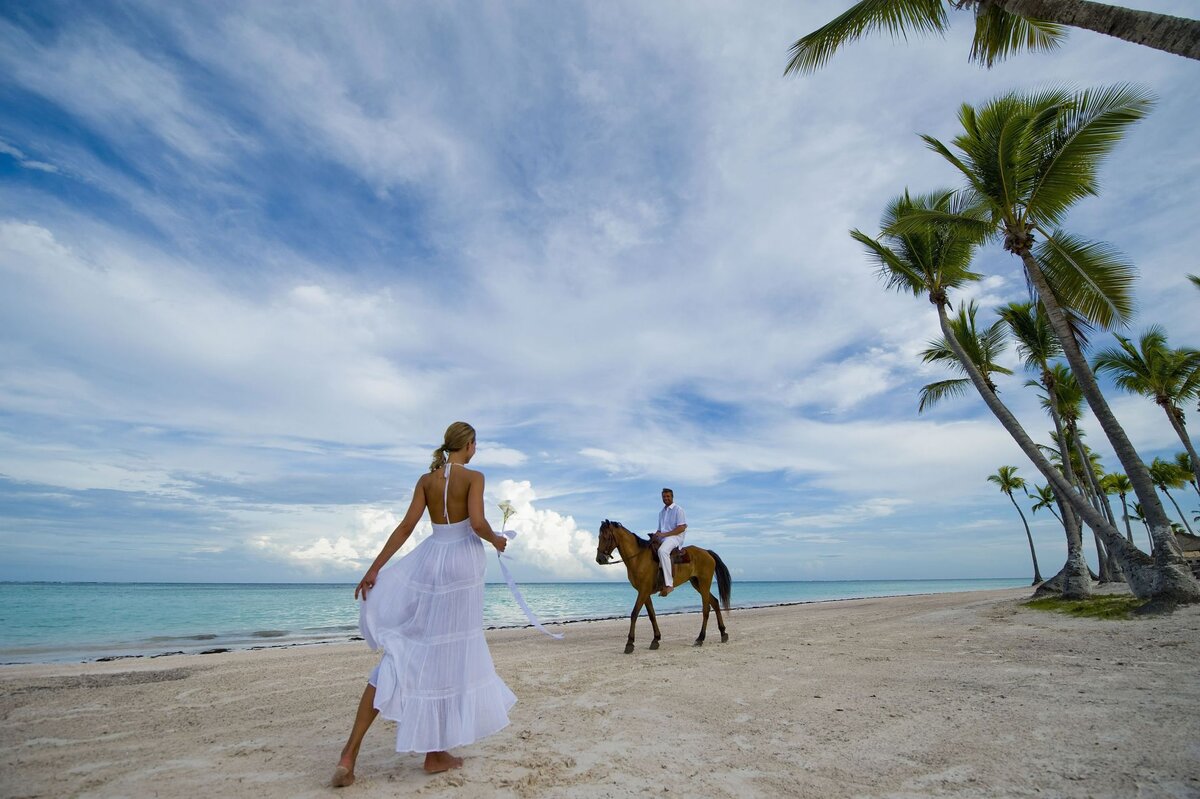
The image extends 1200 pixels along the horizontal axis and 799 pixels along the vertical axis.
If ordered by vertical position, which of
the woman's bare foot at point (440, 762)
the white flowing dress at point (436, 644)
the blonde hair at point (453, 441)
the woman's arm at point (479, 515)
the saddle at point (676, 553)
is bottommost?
the woman's bare foot at point (440, 762)

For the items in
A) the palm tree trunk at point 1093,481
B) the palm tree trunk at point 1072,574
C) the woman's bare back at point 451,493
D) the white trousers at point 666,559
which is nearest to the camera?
the woman's bare back at point 451,493

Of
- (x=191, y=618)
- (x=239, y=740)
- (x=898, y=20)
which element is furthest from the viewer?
(x=191, y=618)

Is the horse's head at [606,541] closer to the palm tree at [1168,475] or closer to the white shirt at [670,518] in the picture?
the white shirt at [670,518]

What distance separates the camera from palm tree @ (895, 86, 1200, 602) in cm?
1043

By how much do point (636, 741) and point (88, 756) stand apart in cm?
423

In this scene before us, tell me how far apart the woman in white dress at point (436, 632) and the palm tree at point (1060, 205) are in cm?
1253

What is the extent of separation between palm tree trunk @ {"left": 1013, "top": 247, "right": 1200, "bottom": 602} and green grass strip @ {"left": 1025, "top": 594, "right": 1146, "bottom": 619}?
43 centimetres

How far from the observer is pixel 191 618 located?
1061 inches

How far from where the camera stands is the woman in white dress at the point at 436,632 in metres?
3.54

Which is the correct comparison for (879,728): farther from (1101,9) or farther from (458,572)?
(1101,9)

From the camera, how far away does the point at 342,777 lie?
3459mm

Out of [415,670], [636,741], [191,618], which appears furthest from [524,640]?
[191,618]

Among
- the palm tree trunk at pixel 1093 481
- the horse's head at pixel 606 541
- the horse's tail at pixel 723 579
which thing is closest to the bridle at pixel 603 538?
the horse's head at pixel 606 541

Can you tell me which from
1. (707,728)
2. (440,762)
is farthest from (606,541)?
(440,762)
